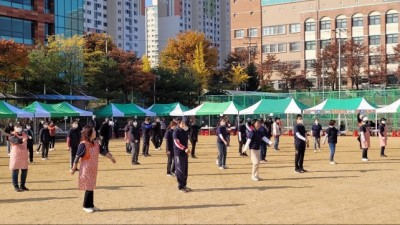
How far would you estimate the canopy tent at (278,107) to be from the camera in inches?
1511

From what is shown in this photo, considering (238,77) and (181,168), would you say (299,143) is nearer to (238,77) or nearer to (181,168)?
(181,168)

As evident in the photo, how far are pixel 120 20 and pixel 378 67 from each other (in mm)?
75118

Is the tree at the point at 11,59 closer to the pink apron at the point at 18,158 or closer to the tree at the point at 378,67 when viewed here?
the pink apron at the point at 18,158

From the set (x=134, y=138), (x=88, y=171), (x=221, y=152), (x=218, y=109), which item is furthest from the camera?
(x=218, y=109)

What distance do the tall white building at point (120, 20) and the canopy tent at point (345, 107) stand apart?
8927 cm

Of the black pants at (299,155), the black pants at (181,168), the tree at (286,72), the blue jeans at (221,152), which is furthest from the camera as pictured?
the tree at (286,72)

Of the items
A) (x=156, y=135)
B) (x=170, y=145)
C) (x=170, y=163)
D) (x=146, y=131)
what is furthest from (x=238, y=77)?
(x=170, y=145)

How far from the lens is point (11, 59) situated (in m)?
39.4

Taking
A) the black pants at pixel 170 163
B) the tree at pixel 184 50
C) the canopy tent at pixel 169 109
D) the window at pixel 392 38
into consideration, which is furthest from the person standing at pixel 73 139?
the window at pixel 392 38

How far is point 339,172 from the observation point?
15977 millimetres

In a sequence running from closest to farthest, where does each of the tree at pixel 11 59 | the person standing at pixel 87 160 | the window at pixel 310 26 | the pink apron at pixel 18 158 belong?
the person standing at pixel 87 160, the pink apron at pixel 18 158, the tree at pixel 11 59, the window at pixel 310 26

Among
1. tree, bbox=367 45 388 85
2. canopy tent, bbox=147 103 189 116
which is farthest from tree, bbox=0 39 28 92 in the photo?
tree, bbox=367 45 388 85

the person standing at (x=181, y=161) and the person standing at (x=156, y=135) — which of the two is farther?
the person standing at (x=156, y=135)

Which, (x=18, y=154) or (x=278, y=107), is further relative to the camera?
(x=278, y=107)
